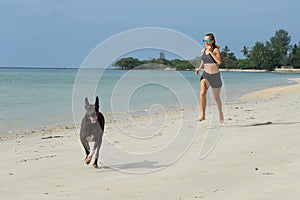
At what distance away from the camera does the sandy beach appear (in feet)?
14.9

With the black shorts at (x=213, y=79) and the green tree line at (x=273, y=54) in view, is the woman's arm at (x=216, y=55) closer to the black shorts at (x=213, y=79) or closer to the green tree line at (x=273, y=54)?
the black shorts at (x=213, y=79)

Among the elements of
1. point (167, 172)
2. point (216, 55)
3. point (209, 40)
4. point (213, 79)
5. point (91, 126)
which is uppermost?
point (209, 40)

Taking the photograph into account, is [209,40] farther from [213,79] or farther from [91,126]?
[91,126]

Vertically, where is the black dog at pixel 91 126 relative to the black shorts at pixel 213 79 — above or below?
below

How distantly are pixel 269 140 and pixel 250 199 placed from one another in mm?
3274

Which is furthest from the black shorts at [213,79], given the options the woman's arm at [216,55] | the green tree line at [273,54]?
the green tree line at [273,54]

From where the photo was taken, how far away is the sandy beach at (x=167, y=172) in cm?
453

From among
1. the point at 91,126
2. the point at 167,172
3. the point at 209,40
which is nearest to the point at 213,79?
the point at 209,40

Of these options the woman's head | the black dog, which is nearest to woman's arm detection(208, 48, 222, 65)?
the woman's head

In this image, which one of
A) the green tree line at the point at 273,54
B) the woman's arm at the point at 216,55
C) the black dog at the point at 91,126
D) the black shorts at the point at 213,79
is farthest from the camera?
the green tree line at the point at 273,54

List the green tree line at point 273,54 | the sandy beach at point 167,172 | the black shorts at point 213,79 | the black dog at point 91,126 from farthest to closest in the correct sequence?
1. the green tree line at point 273,54
2. the black shorts at point 213,79
3. the black dog at point 91,126
4. the sandy beach at point 167,172

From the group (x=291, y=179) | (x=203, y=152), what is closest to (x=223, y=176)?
(x=291, y=179)

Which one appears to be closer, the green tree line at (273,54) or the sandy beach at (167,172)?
the sandy beach at (167,172)

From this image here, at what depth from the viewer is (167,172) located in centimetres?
543
